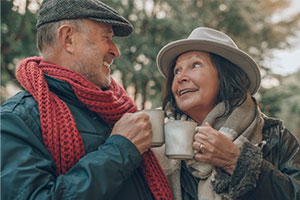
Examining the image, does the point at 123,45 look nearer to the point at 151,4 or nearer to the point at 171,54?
the point at 151,4

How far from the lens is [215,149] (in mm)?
2031

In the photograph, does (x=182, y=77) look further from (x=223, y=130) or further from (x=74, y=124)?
(x=74, y=124)

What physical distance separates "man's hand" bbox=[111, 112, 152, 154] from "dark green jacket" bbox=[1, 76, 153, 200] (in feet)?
0.14

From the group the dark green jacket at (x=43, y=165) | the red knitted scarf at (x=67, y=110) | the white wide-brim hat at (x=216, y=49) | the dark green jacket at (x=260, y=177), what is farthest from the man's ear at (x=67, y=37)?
the dark green jacket at (x=260, y=177)

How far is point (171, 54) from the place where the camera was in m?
2.72

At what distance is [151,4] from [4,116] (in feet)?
38.1

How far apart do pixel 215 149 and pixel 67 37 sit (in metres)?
1.13

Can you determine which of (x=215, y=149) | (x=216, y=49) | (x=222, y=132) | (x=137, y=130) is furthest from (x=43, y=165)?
(x=216, y=49)

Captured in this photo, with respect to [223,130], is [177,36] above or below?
above

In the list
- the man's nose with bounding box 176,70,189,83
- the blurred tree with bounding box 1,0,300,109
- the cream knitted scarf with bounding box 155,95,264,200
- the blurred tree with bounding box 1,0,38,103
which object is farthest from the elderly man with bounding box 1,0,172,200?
the blurred tree with bounding box 1,0,300,109

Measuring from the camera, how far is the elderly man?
4.92 ft

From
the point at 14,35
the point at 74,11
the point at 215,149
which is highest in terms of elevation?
the point at 74,11

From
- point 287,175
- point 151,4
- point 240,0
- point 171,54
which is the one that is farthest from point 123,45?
point 287,175

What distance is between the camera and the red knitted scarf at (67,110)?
166 centimetres
